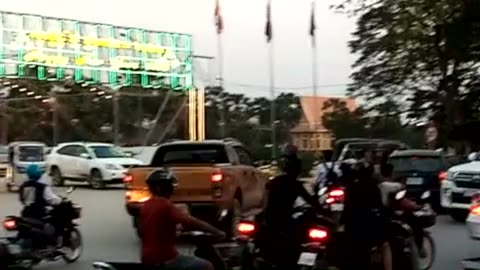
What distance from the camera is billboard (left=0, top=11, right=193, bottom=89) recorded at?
132ft

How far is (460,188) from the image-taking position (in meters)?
21.4

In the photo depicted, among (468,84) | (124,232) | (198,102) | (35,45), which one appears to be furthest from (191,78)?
(124,232)

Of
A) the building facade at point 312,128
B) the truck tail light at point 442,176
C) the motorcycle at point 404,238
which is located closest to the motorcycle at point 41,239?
the motorcycle at point 404,238

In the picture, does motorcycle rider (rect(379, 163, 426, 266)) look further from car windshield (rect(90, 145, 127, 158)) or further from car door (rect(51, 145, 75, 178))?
car door (rect(51, 145, 75, 178))

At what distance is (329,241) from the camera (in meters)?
9.89

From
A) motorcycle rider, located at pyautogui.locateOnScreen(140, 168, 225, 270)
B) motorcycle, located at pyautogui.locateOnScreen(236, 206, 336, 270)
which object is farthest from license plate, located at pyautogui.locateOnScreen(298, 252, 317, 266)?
motorcycle rider, located at pyautogui.locateOnScreen(140, 168, 225, 270)

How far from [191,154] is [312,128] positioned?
42685mm

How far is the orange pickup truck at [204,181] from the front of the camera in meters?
17.5

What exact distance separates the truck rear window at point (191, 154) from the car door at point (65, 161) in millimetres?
18900

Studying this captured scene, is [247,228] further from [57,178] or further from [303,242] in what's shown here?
[57,178]

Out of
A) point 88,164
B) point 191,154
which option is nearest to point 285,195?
point 191,154

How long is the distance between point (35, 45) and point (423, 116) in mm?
16396

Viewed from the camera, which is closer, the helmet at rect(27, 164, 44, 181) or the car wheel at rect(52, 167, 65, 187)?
the helmet at rect(27, 164, 44, 181)

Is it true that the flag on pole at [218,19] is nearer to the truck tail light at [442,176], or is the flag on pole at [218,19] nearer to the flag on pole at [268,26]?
the flag on pole at [268,26]
